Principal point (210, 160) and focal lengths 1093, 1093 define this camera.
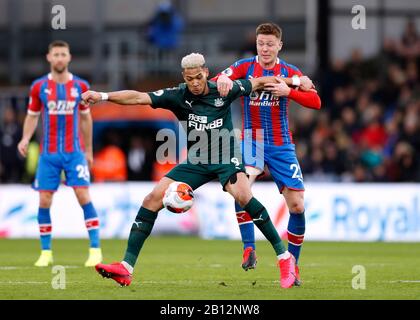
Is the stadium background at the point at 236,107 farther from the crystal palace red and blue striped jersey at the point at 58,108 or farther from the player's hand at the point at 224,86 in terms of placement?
the player's hand at the point at 224,86

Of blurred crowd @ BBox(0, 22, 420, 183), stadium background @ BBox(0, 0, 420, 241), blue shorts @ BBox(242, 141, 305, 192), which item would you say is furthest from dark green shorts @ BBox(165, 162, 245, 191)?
blurred crowd @ BBox(0, 22, 420, 183)

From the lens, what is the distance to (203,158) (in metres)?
11.2

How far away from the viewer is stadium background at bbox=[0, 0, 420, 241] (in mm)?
20141

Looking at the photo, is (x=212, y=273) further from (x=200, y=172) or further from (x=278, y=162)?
(x=200, y=172)

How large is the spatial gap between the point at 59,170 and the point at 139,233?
3795 millimetres

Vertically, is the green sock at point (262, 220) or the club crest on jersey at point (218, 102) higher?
the club crest on jersey at point (218, 102)

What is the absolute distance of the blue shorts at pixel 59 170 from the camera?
1422 centimetres

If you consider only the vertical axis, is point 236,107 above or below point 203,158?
above

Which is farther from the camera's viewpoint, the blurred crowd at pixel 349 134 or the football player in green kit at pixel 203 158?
the blurred crowd at pixel 349 134

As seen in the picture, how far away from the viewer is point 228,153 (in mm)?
11242

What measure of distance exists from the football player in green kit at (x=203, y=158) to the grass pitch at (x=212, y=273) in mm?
458

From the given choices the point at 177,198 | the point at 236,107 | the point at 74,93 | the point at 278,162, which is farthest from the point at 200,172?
the point at 236,107

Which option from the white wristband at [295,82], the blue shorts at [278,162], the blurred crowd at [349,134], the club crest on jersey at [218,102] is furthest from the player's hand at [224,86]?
the blurred crowd at [349,134]
